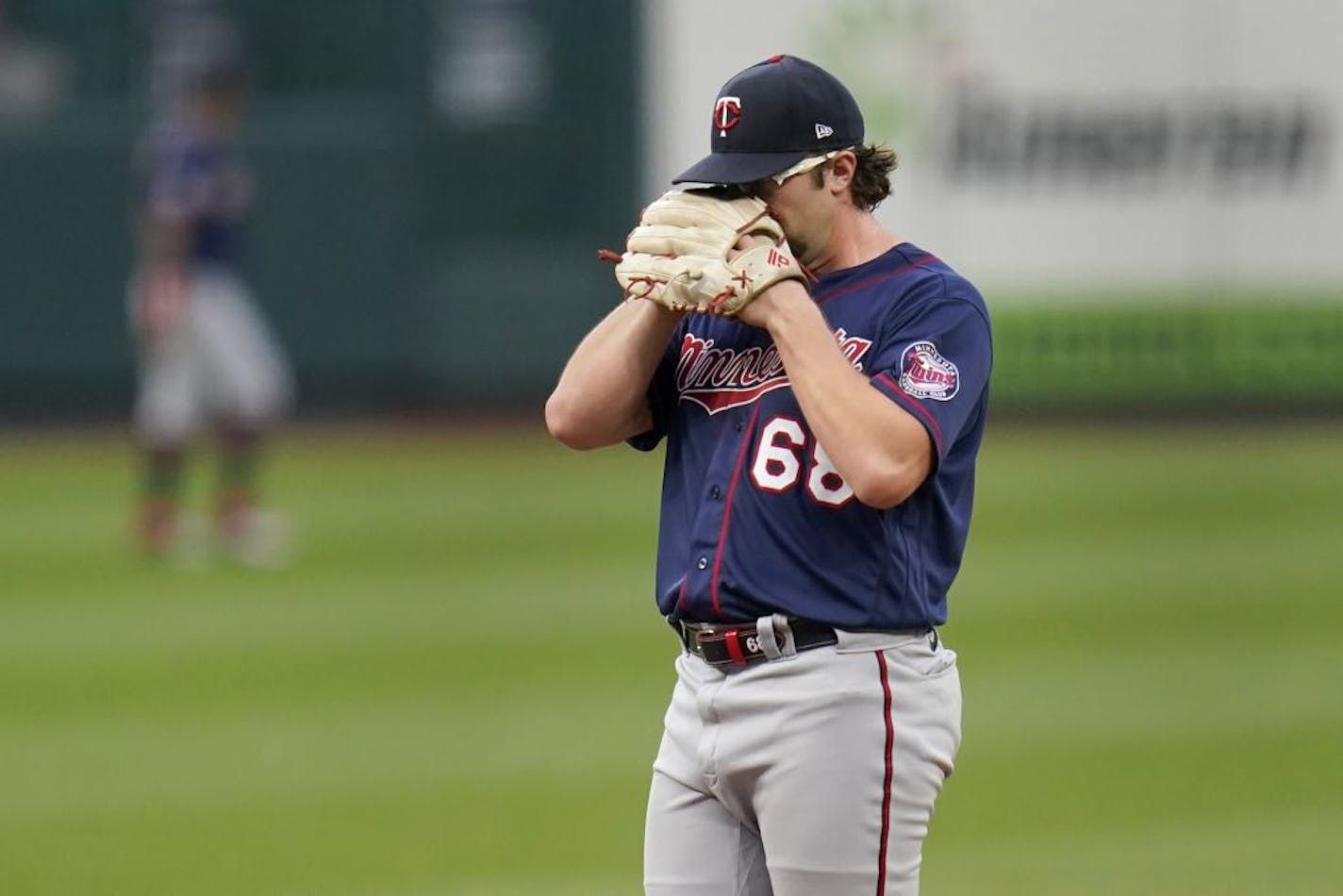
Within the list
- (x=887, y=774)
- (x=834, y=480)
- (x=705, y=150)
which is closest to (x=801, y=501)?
(x=834, y=480)

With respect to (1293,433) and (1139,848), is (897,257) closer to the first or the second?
(1139,848)

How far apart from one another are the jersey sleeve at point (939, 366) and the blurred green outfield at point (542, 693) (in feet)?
9.65

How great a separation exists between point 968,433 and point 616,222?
48.6 ft

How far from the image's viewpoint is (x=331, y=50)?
1803 centimetres

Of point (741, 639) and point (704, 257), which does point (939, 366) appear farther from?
point (741, 639)

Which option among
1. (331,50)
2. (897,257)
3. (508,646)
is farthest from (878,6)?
(897,257)

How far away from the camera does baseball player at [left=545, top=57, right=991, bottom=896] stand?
11.5ft

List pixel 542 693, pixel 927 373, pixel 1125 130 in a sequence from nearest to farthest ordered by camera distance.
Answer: pixel 927 373 → pixel 542 693 → pixel 1125 130

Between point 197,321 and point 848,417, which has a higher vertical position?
point 848,417

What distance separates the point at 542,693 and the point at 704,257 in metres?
5.60

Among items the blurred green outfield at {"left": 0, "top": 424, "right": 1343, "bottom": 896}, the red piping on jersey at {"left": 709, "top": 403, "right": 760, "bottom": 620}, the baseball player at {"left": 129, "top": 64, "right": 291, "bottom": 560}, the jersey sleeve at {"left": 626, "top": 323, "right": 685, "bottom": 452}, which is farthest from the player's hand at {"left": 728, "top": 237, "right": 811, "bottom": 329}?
the baseball player at {"left": 129, "top": 64, "right": 291, "bottom": 560}

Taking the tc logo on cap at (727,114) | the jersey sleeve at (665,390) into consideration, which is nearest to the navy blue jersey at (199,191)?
the jersey sleeve at (665,390)

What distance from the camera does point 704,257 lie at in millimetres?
3469

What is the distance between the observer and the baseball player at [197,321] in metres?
11.8
